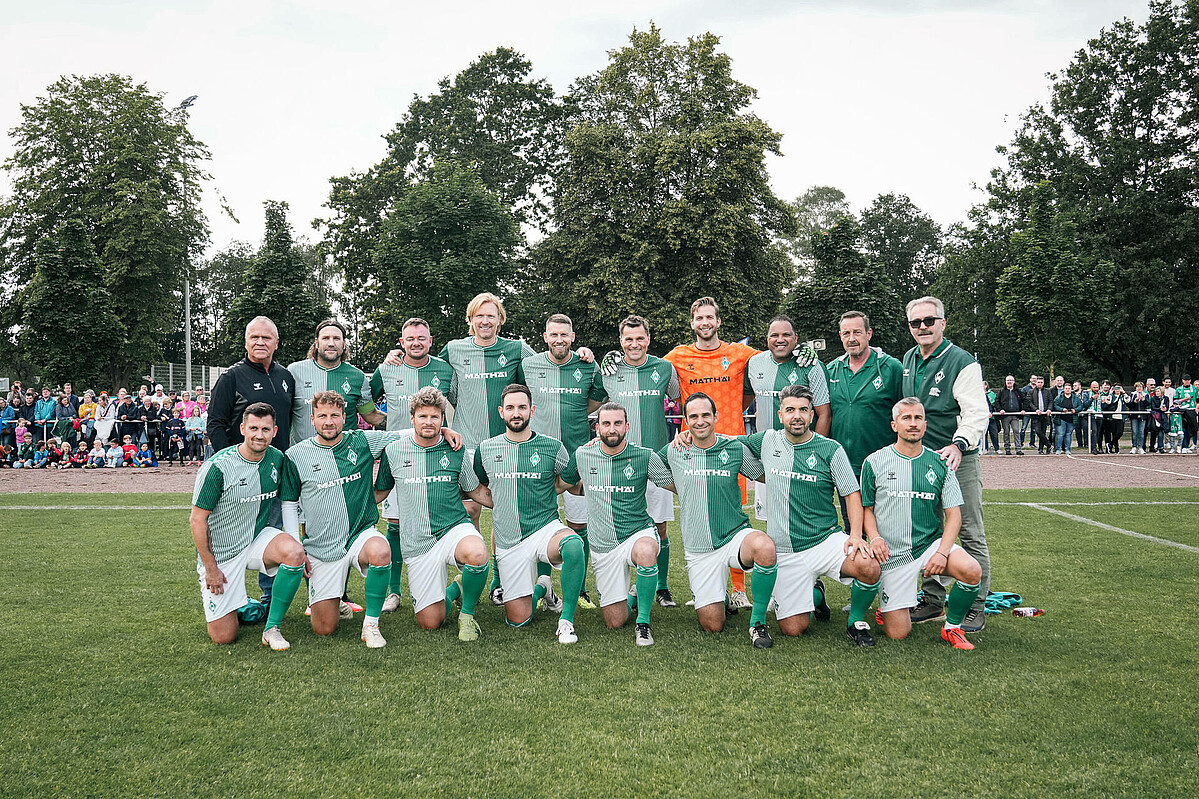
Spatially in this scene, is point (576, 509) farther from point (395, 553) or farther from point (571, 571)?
point (395, 553)

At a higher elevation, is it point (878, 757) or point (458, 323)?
point (458, 323)

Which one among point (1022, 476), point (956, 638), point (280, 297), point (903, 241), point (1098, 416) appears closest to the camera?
point (956, 638)

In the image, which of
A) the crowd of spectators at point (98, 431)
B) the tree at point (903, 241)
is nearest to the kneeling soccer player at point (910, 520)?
the crowd of spectators at point (98, 431)

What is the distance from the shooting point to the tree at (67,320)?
73.2ft

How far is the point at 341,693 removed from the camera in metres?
4.09

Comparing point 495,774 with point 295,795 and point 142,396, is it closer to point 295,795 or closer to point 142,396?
point 295,795

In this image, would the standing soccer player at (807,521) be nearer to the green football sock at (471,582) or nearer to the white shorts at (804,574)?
the white shorts at (804,574)

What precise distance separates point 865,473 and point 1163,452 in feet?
62.9

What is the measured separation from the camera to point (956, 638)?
484cm

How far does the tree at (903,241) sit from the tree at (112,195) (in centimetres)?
4030

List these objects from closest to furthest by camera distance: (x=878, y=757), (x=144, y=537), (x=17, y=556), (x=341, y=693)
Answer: (x=878, y=757) → (x=341, y=693) → (x=17, y=556) → (x=144, y=537)

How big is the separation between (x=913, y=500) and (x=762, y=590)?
108 centimetres

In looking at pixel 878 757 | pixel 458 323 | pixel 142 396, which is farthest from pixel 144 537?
pixel 458 323

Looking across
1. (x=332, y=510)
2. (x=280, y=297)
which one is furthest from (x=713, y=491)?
(x=280, y=297)
